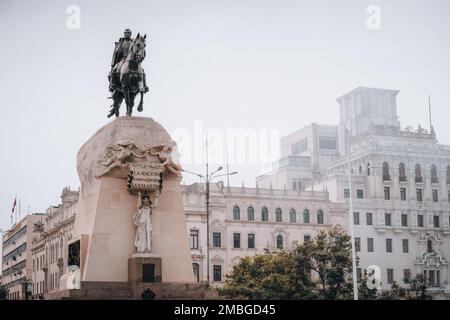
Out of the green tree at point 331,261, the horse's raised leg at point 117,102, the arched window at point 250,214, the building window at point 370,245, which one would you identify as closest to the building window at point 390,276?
the building window at point 370,245

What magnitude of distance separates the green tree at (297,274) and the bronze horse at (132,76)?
96.9ft

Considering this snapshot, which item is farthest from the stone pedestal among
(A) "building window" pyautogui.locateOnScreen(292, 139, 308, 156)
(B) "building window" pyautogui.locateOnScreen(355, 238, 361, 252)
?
(A) "building window" pyautogui.locateOnScreen(292, 139, 308, 156)

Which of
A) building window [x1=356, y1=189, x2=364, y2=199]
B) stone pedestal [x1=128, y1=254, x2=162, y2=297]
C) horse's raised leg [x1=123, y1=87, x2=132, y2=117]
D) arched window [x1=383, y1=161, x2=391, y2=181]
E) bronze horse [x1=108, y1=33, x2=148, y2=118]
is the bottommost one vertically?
stone pedestal [x1=128, y1=254, x2=162, y2=297]

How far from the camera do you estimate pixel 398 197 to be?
275 feet

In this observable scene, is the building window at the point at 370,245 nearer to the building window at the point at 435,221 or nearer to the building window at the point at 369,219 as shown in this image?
the building window at the point at 369,219

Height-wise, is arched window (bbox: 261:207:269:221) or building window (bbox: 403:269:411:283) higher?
arched window (bbox: 261:207:269:221)

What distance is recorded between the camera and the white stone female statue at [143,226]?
2308cm

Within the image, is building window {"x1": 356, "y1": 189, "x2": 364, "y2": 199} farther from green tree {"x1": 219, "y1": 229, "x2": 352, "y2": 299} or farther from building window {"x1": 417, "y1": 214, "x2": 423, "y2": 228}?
green tree {"x1": 219, "y1": 229, "x2": 352, "y2": 299}

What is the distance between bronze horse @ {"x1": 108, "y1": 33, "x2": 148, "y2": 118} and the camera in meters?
24.5

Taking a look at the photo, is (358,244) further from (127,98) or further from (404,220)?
(127,98)

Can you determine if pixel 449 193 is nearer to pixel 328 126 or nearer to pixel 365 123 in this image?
pixel 365 123

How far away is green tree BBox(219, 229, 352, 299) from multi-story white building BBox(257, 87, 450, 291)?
732 inches

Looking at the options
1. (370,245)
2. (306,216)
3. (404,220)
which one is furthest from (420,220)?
(306,216)
